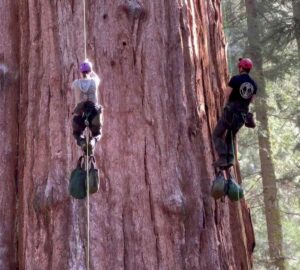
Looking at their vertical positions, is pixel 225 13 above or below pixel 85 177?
above

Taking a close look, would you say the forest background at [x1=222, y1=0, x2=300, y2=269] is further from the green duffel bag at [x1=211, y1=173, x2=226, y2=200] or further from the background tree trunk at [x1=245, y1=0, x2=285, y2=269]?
the green duffel bag at [x1=211, y1=173, x2=226, y2=200]

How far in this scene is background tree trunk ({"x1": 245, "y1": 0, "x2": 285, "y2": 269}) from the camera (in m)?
10.9

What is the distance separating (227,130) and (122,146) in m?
0.71

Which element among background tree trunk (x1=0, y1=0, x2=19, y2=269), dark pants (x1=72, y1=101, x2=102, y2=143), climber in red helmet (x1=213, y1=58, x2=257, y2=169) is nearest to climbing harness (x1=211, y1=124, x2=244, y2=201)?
climber in red helmet (x1=213, y1=58, x2=257, y2=169)

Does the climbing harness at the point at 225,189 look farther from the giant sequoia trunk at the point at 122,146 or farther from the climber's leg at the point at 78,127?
the climber's leg at the point at 78,127

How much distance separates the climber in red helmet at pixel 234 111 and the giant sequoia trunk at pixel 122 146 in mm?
236

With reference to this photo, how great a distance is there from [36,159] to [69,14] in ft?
3.55

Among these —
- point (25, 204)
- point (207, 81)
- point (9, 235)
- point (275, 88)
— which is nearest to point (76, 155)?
point (25, 204)

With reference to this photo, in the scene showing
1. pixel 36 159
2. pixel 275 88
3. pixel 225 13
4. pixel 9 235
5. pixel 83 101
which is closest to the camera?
pixel 83 101

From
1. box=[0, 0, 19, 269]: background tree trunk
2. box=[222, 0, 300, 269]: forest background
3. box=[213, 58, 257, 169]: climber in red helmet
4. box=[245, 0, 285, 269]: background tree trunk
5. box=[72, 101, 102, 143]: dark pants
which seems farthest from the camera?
box=[222, 0, 300, 269]: forest background

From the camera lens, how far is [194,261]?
3.46 meters

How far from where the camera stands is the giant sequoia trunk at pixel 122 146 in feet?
11.2

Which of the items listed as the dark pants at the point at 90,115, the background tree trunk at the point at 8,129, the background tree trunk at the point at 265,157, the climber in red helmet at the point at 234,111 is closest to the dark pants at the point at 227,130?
the climber in red helmet at the point at 234,111

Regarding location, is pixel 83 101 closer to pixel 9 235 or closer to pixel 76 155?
pixel 76 155
